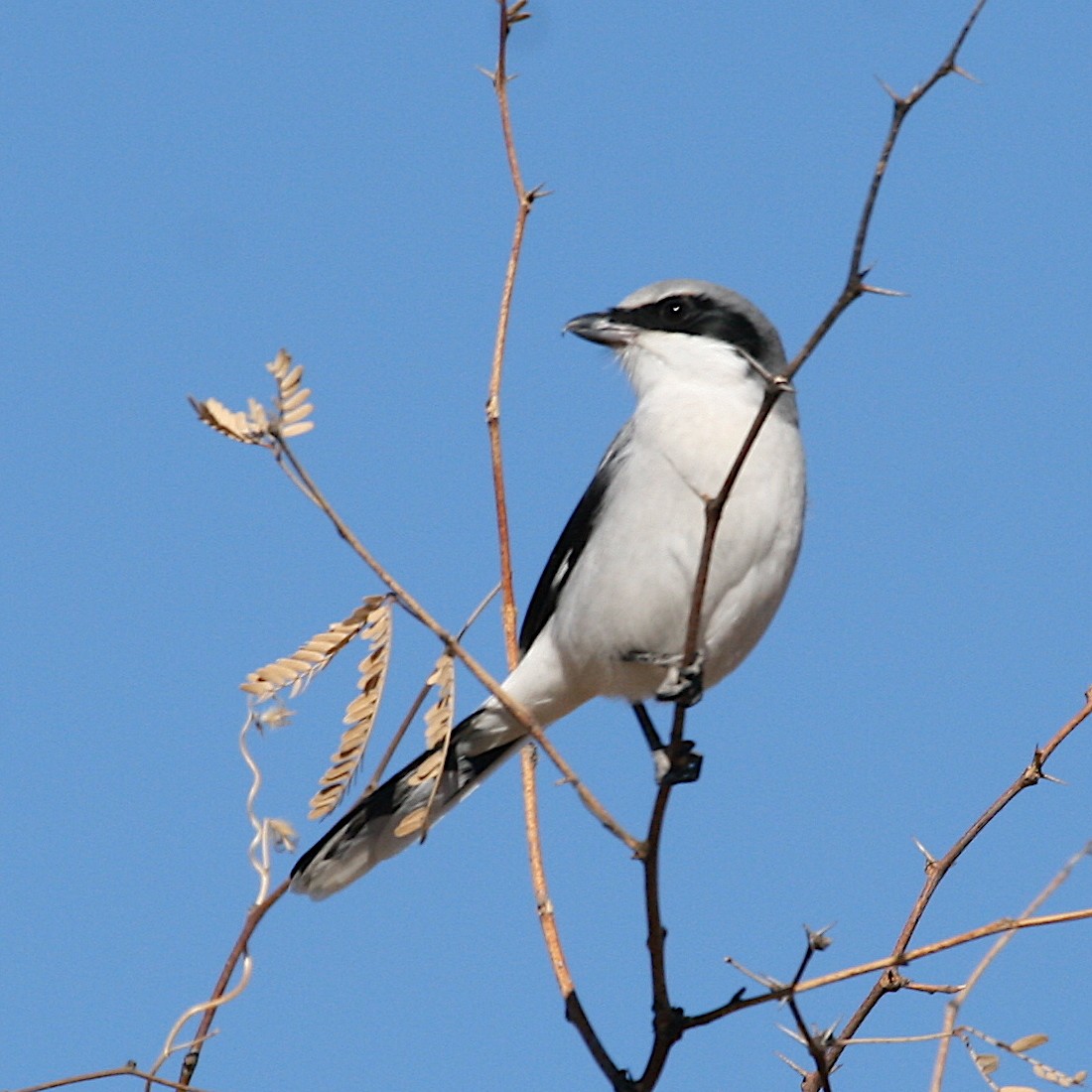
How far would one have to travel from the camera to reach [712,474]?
414cm

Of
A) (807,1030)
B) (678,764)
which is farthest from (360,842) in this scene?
(807,1030)

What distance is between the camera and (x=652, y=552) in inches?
164

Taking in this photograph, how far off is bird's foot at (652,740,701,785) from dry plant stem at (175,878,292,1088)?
72cm

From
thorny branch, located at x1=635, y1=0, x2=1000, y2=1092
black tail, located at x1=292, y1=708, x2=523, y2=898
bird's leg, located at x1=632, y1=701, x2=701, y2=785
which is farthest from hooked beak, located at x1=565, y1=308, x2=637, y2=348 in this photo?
thorny branch, located at x1=635, y1=0, x2=1000, y2=1092

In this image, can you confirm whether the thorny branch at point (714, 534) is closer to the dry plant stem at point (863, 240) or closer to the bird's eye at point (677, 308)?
the dry plant stem at point (863, 240)

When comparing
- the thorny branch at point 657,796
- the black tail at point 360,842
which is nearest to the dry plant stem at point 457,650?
the thorny branch at point 657,796

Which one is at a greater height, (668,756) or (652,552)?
(652,552)

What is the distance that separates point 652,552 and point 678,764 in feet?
3.36

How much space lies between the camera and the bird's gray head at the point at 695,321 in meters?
4.74

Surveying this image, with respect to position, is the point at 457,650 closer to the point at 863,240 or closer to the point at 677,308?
the point at 863,240

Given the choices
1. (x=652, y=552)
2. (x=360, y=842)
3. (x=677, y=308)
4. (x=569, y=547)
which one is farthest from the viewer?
(x=677, y=308)

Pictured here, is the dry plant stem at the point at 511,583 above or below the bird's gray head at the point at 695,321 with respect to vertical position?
below

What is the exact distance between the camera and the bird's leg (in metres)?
3.10

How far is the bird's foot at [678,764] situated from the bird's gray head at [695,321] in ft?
4.31
